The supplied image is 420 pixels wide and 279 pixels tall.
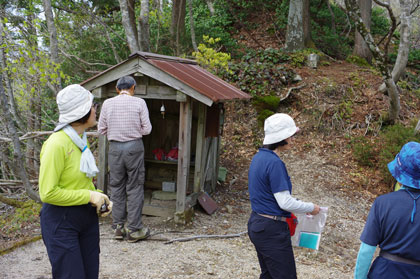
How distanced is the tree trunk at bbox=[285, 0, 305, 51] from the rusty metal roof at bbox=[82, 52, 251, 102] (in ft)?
26.4

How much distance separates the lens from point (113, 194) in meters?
5.55

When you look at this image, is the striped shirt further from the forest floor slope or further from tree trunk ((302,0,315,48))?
tree trunk ((302,0,315,48))

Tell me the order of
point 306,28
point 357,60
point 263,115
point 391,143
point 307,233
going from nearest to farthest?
point 307,233, point 391,143, point 263,115, point 357,60, point 306,28

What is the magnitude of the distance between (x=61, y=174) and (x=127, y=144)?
9.26 feet

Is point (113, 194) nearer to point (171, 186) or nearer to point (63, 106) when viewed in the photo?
point (171, 186)

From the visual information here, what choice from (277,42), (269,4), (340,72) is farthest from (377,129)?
(269,4)

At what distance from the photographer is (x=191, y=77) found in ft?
21.0

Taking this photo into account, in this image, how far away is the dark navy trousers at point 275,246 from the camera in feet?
9.55

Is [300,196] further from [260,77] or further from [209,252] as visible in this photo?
[260,77]

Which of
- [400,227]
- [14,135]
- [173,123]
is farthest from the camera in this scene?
[173,123]

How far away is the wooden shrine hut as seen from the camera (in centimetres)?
605

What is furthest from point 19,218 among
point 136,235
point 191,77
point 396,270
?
point 396,270

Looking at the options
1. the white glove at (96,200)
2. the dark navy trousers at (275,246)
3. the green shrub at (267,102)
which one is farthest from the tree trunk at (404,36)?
the white glove at (96,200)

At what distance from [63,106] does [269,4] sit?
55.6ft
